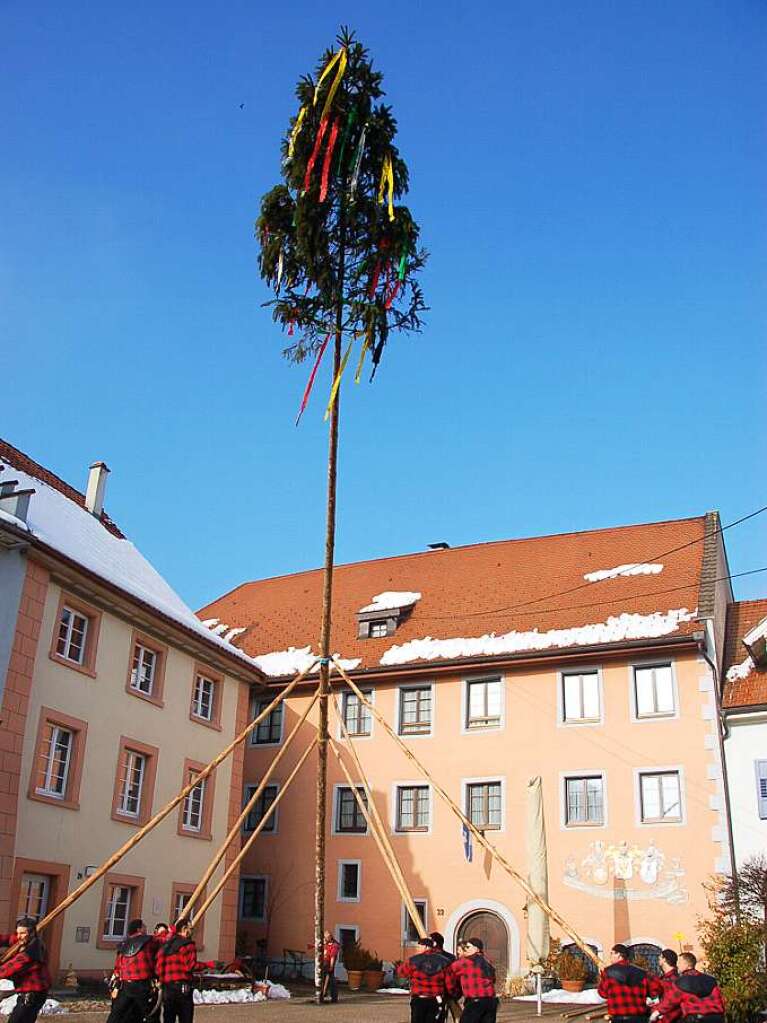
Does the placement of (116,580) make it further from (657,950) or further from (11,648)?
(657,950)

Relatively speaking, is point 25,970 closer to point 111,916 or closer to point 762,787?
point 111,916

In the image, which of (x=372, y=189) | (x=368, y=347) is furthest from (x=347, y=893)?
(x=372, y=189)

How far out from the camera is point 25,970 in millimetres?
10875

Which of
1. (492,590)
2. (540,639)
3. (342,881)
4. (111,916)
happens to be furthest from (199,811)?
(492,590)

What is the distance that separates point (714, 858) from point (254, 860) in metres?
12.8

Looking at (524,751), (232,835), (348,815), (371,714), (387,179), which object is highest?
(387,179)

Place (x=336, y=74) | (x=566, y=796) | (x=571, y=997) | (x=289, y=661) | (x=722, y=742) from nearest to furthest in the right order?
(x=336, y=74) < (x=571, y=997) < (x=722, y=742) < (x=566, y=796) < (x=289, y=661)

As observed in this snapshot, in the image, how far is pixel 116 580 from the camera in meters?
22.5

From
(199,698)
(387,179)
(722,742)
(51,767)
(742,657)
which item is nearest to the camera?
(387,179)

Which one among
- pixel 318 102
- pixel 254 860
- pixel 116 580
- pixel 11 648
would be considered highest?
pixel 318 102

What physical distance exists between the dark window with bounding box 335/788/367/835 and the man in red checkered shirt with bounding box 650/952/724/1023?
720 inches

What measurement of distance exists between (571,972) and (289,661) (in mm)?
12152

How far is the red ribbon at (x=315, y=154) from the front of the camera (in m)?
18.3

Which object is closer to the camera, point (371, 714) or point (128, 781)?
point (128, 781)
